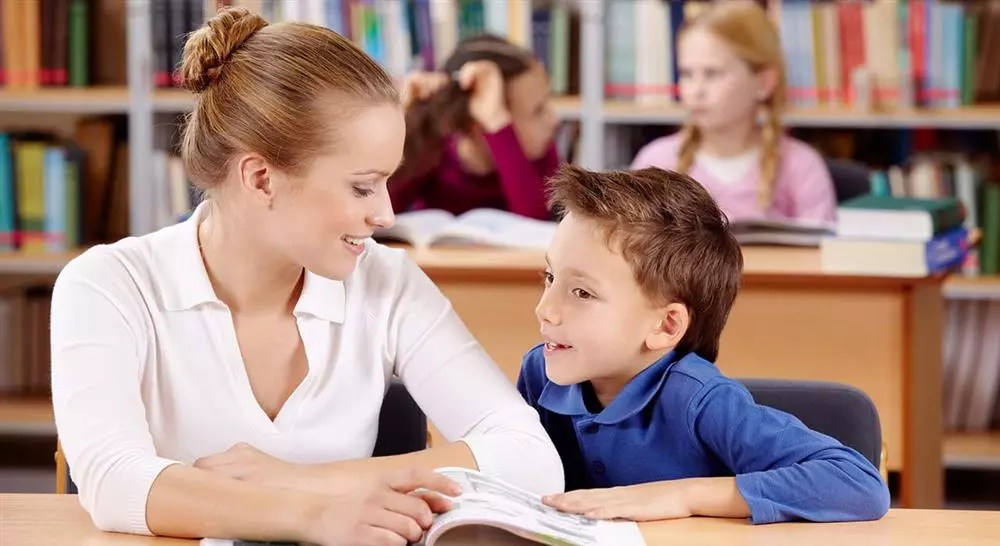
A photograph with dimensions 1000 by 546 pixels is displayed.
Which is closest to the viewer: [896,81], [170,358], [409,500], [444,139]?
[409,500]

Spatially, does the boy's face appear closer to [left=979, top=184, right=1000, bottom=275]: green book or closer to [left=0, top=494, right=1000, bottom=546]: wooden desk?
[left=0, top=494, right=1000, bottom=546]: wooden desk

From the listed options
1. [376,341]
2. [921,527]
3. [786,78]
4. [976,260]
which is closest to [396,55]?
[786,78]

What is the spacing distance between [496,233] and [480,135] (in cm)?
68

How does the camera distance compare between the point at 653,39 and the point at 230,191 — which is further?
the point at 653,39

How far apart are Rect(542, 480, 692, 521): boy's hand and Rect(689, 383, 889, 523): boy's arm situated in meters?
0.02

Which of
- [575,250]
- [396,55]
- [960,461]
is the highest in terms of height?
[396,55]

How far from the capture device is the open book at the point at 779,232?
2.90 m

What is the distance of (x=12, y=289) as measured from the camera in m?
4.18

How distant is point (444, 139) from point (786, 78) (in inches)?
38.2

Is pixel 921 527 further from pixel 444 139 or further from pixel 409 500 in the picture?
pixel 444 139

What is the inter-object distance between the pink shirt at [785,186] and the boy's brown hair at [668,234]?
191 centimetres

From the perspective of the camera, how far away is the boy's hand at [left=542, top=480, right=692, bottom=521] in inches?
51.0

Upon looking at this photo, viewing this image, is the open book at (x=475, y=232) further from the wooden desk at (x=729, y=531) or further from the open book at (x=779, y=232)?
the wooden desk at (x=729, y=531)

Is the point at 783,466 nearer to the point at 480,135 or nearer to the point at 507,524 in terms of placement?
the point at 507,524
